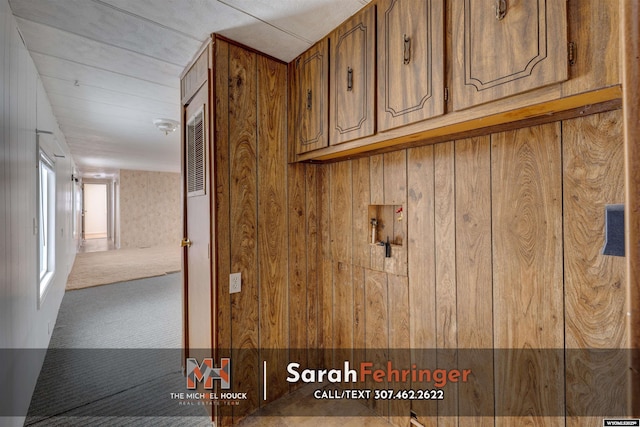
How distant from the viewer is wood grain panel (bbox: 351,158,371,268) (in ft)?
6.29

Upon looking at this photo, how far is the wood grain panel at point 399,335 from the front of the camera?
1714 millimetres

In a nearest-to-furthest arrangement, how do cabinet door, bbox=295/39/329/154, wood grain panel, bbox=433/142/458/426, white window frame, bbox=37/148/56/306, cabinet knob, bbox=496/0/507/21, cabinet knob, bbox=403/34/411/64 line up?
cabinet knob, bbox=496/0/507/21
cabinet knob, bbox=403/34/411/64
wood grain panel, bbox=433/142/458/426
cabinet door, bbox=295/39/329/154
white window frame, bbox=37/148/56/306

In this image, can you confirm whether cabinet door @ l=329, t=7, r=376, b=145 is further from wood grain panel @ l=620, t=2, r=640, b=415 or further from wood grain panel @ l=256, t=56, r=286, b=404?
wood grain panel @ l=620, t=2, r=640, b=415

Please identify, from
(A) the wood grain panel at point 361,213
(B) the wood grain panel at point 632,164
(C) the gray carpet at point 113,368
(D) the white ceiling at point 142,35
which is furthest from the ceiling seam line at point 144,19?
(C) the gray carpet at point 113,368

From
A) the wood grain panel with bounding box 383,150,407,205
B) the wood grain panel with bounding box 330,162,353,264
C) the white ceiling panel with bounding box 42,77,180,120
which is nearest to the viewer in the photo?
the wood grain panel with bounding box 383,150,407,205

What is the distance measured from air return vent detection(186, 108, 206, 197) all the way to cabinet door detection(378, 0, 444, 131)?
1192mm

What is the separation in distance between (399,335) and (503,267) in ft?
2.43

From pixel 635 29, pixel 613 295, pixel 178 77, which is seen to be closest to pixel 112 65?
pixel 178 77

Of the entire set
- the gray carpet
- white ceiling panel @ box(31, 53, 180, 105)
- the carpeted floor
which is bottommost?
the gray carpet

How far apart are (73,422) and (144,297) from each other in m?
2.68

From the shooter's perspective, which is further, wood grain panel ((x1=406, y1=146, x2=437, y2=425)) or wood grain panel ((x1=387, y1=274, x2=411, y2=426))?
wood grain panel ((x1=387, y1=274, x2=411, y2=426))

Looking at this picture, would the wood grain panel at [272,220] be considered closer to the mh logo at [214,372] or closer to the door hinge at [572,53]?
the mh logo at [214,372]

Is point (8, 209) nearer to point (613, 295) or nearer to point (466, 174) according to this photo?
point (466, 174)

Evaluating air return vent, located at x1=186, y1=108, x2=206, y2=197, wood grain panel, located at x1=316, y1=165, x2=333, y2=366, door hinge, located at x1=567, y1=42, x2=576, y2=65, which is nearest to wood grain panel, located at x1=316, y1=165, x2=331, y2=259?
wood grain panel, located at x1=316, y1=165, x2=333, y2=366
